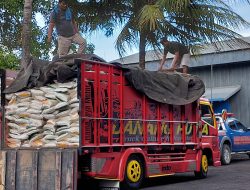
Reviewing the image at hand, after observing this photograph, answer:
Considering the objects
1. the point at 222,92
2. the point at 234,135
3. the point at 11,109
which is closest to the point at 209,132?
the point at 234,135

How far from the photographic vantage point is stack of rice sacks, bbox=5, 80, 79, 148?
33.8 feet

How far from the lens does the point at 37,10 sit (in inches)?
819

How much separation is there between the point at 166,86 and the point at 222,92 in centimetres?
1483

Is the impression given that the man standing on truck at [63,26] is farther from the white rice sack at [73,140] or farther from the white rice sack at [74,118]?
the white rice sack at [73,140]

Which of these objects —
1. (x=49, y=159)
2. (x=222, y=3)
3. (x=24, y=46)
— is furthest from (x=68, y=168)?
(x=222, y=3)

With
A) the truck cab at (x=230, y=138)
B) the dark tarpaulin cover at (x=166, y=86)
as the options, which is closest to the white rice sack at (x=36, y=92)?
the dark tarpaulin cover at (x=166, y=86)

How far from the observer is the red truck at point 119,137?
10.2 m

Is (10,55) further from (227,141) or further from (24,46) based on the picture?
(227,141)

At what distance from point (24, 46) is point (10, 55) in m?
4.83

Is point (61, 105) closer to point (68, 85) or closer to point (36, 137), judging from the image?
point (68, 85)

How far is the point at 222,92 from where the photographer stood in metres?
26.8

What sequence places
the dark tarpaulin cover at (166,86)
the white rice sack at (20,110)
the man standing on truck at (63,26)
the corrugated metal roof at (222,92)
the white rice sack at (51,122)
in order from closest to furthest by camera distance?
the white rice sack at (51,122)
the white rice sack at (20,110)
the dark tarpaulin cover at (166,86)
the man standing on truck at (63,26)
the corrugated metal roof at (222,92)

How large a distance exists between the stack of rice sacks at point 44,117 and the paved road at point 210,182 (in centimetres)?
277

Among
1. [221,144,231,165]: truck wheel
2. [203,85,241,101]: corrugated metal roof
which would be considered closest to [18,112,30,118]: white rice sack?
→ [221,144,231,165]: truck wheel
